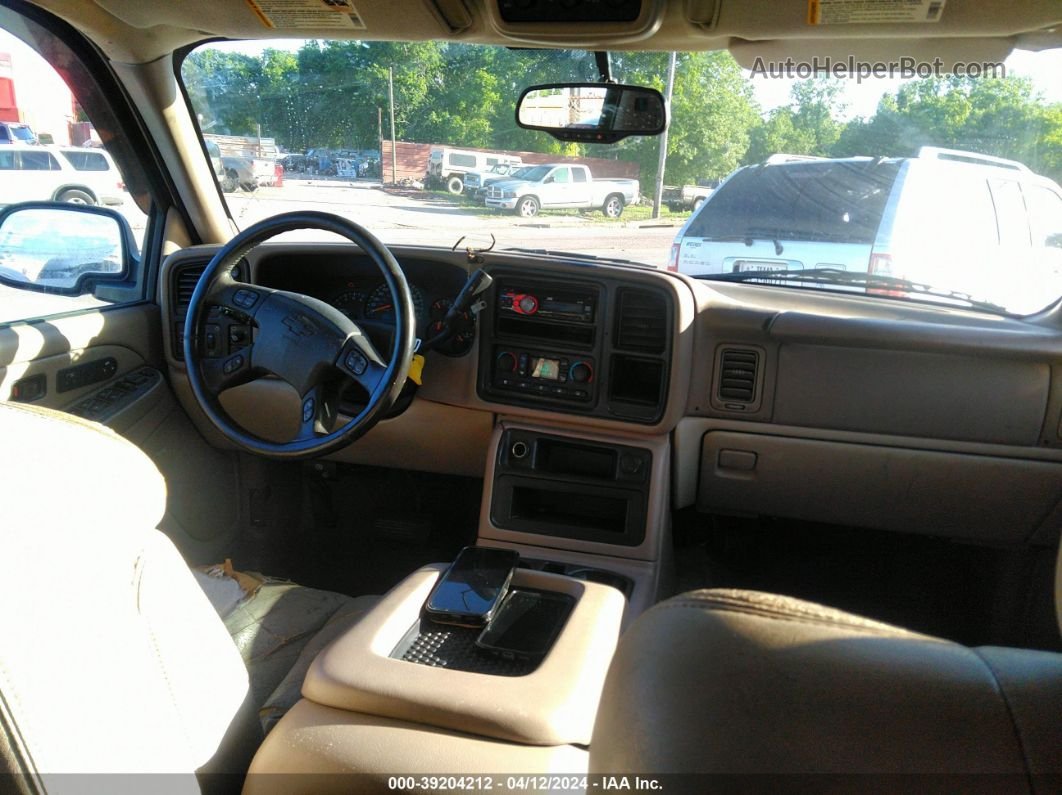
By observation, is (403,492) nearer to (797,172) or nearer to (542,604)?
(542,604)

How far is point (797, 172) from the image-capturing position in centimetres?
291

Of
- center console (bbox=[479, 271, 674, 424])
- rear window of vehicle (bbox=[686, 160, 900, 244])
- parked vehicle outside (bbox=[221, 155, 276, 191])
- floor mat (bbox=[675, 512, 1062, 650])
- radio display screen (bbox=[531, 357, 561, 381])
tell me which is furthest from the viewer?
parked vehicle outside (bbox=[221, 155, 276, 191])

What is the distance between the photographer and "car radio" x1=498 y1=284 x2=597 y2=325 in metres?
3.01

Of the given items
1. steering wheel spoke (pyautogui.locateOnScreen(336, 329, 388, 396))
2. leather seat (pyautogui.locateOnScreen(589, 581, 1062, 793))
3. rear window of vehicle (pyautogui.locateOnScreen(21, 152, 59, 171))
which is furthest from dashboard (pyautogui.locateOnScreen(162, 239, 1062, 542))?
leather seat (pyautogui.locateOnScreen(589, 581, 1062, 793))

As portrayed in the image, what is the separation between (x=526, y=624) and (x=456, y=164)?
6.18ft

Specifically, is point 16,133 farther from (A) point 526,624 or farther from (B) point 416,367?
(A) point 526,624

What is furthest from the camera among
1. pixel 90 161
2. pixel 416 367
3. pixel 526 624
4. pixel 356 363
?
pixel 90 161

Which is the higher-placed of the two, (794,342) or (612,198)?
(612,198)

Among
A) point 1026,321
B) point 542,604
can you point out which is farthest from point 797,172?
point 542,604

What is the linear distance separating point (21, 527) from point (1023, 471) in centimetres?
305

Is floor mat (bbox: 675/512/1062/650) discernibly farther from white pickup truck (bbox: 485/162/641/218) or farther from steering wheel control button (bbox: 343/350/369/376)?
steering wheel control button (bbox: 343/350/369/376)

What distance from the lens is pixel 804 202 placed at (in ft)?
9.71

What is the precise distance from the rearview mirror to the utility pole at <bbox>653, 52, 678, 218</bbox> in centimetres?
6

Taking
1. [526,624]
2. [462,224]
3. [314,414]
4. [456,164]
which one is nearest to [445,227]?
[462,224]
